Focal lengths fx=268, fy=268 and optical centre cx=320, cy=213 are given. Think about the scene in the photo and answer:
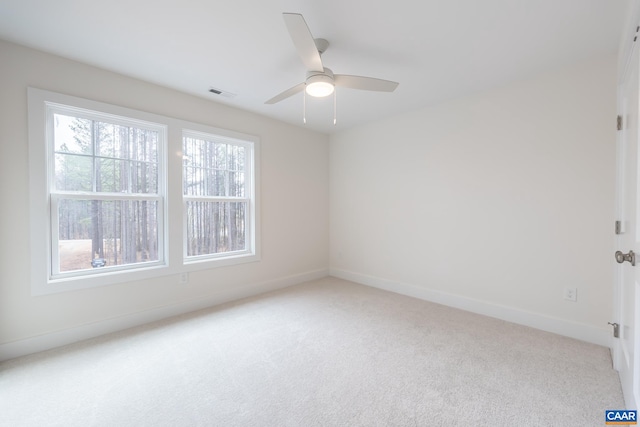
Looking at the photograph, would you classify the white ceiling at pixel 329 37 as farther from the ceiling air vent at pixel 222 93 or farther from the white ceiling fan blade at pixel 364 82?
the white ceiling fan blade at pixel 364 82

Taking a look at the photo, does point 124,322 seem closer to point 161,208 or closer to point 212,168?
point 161,208

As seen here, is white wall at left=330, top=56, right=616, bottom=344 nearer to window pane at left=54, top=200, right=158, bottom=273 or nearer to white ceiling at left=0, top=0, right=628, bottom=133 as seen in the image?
white ceiling at left=0, top=0, right=628, bottom=133

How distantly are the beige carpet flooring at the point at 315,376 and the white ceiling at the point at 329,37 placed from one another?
248 centimetres

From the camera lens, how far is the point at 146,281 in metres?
2.82

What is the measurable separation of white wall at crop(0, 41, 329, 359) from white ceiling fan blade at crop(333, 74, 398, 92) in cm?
189

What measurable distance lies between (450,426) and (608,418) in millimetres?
892

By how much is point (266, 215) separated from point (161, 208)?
134 centimetres

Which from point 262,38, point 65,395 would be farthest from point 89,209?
point 262,38

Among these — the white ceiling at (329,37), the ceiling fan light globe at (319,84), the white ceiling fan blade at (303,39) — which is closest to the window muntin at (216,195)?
the white ceiling at (329,37)

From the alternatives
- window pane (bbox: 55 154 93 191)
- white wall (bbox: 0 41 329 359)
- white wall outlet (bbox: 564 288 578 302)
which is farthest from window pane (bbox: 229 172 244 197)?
white wall outlet (bbox: 564 288 578 302)

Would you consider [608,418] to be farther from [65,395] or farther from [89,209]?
[89,209]

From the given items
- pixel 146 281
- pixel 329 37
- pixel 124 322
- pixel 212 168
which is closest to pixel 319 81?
pixel 329 37

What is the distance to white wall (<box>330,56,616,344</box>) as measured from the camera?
235 cm

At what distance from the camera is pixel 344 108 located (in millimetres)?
3484
